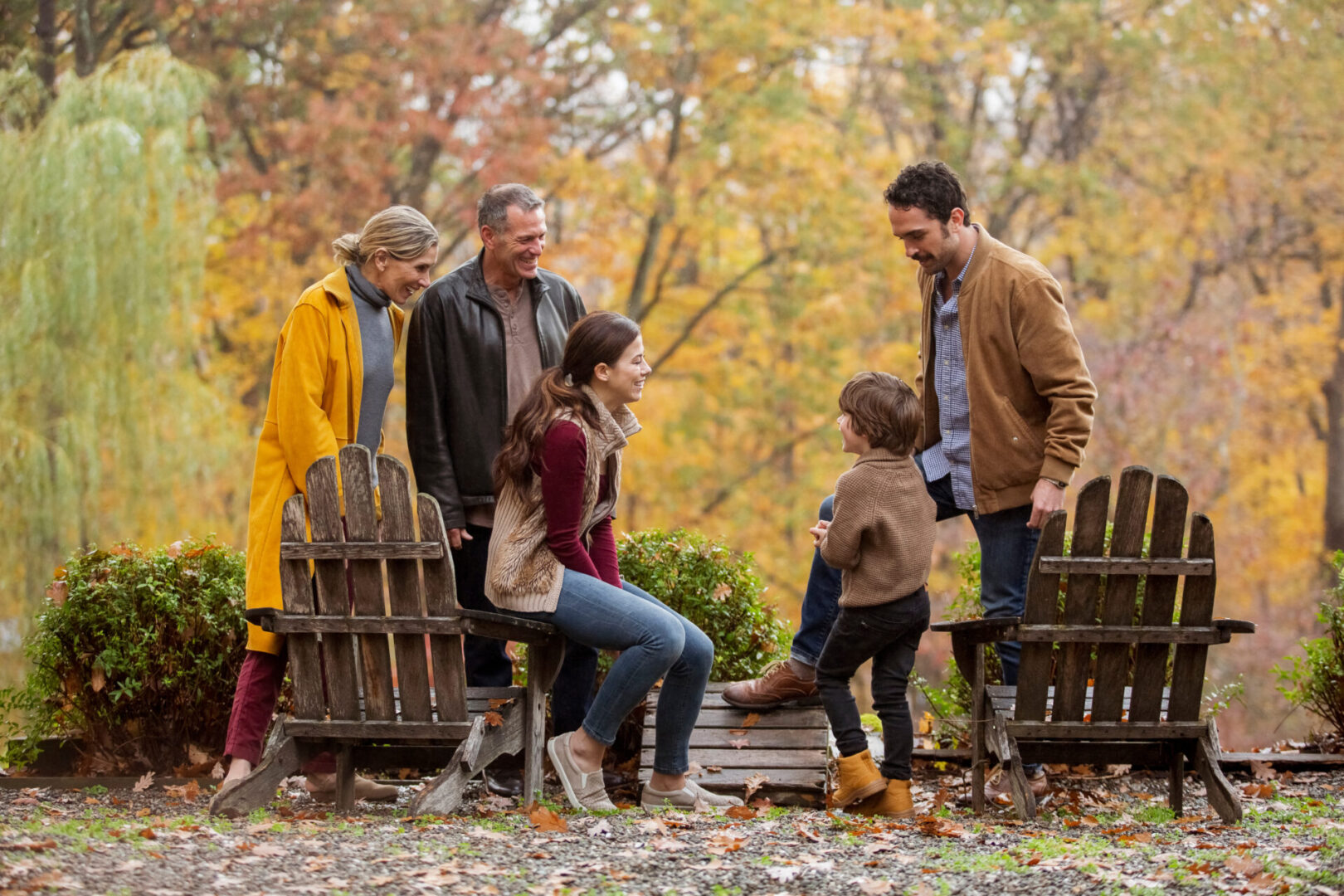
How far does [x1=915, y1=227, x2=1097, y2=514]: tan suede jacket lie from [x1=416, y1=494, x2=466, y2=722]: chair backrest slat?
1.97 m

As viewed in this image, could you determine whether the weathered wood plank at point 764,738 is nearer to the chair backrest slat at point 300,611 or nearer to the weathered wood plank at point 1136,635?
the weathered wood plank at point 1136,635

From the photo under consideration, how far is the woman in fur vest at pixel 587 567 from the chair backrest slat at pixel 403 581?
0.30m

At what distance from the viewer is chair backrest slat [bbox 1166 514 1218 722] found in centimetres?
455

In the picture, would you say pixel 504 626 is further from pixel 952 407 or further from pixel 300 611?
pixel 952 407

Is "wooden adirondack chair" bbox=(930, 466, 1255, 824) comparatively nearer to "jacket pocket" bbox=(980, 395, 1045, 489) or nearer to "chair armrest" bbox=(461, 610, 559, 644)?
"jacket pocket" bbox=(980, 395, 1045, 489)

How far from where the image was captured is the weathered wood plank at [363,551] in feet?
14.2

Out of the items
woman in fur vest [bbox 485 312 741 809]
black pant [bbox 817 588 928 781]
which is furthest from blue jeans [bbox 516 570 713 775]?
black pant [bbox 817 588 928 781]

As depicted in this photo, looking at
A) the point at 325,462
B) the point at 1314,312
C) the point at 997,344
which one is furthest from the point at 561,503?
the point at 1314,312

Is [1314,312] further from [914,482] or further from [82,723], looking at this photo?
[82,723]

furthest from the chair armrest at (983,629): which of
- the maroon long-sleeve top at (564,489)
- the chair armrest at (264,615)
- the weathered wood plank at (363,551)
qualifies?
the chair armrest at (264,615)

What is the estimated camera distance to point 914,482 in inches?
182

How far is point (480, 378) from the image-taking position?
516 centimetres

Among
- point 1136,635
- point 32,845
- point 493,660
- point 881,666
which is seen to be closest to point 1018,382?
point 1136,635

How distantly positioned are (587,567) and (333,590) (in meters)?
0.87
